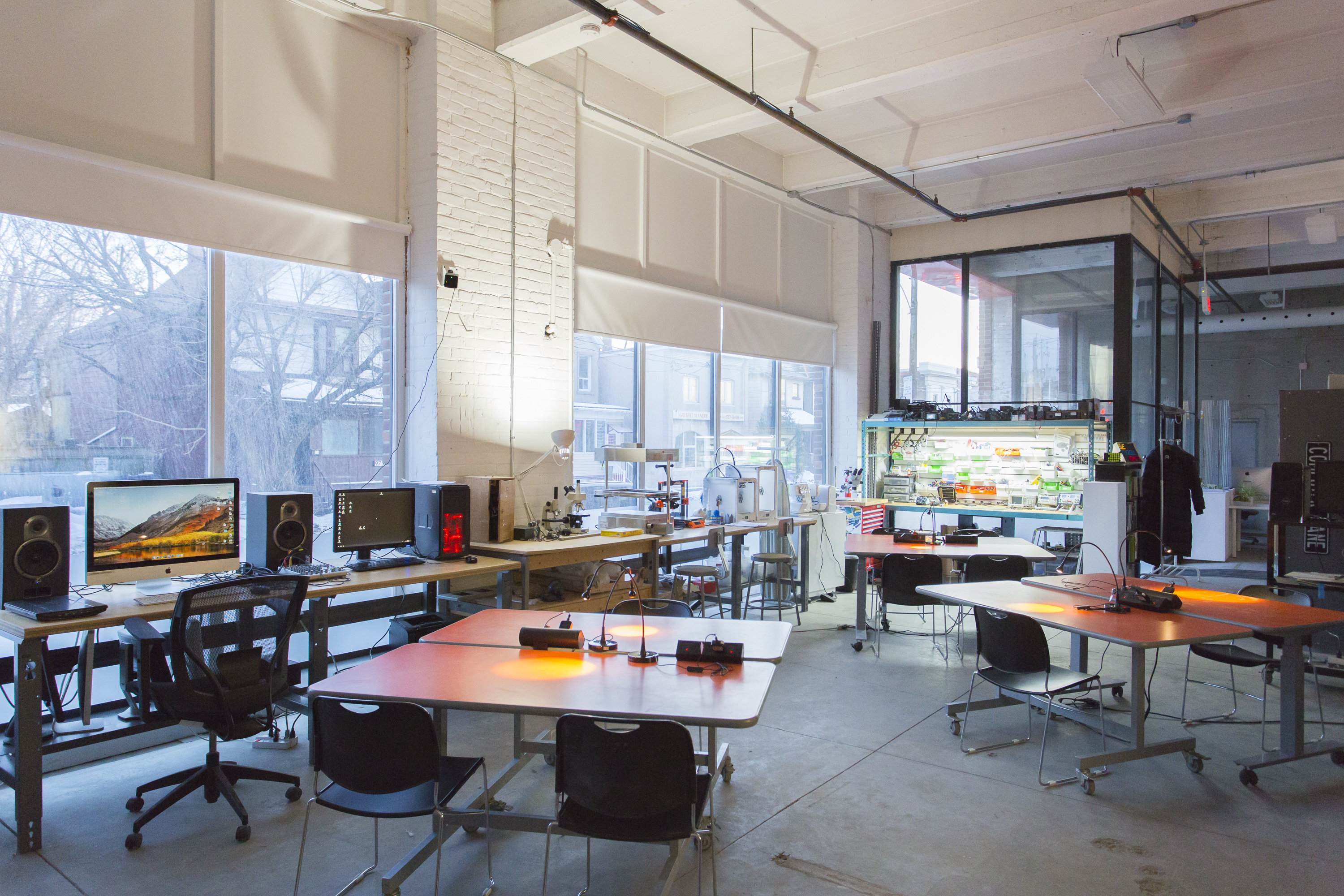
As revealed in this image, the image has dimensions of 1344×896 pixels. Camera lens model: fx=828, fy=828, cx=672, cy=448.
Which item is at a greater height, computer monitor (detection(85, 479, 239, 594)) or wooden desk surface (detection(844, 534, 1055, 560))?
computer monitor (detection(85, 479, 239, 594))

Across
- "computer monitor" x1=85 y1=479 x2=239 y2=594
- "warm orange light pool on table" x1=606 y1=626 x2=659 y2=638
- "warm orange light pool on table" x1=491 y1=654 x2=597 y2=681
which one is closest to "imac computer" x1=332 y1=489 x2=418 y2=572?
"computer monitor" x1=85 y1=479 x2=239 y2=594

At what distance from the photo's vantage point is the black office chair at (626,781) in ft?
7.66

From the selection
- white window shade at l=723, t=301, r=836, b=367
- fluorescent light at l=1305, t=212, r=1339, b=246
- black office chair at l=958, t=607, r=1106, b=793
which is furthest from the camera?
fluorescent light at l=1305, t=212, r=1339, b=246

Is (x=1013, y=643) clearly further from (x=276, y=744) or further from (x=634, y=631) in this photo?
(x=276, y=744)

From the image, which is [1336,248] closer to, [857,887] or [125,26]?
[857,887]

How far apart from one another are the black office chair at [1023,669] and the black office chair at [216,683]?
3111 mm

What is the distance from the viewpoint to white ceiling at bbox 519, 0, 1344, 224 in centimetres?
557

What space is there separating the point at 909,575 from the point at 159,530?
439 cm

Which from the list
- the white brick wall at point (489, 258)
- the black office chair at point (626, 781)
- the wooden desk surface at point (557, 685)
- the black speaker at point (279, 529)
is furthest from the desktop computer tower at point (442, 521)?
the black office chair at point (626, 781)

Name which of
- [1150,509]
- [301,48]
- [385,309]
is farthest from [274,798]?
[1150,509]

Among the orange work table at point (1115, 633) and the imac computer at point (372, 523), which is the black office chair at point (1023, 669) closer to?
the orange work table at point (1115, 633)

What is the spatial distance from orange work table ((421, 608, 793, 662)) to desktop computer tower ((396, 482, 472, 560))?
1138mm

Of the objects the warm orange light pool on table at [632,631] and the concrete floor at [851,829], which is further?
the warm orange light pool on table at [632,631]

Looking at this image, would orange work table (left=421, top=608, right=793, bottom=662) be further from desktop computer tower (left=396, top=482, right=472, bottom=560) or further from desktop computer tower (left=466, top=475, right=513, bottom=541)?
desktop computer tower (left=466, top=475, right=513, bottom=541)
